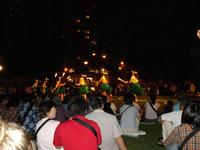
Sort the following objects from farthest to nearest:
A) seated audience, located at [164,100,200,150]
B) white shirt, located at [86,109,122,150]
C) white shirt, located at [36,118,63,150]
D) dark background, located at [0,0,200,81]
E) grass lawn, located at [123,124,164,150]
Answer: dark background, located at [0,0,200,81] < grass lawn, located at [123,124,164,150] < white shirt, located at [86,109,122,150] < white shirt, located at [36,118,63,150] < seated audience, located at [164,100,200,150]

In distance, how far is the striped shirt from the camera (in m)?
5.05

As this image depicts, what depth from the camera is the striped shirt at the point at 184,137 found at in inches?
199

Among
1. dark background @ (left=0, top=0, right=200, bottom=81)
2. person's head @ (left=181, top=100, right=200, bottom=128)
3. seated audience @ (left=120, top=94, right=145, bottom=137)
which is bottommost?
seated audience @ (left=120, top=94, right=145, bottom=137)

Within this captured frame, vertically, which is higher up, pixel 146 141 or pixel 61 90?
pixel 61 90

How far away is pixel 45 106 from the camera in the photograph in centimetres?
668

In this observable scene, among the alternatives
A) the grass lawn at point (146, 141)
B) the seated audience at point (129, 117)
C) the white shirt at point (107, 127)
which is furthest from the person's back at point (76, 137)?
the seated audience at point (129, 117)

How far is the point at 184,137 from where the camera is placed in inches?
204

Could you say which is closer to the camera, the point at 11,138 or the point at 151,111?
the point at 11,138

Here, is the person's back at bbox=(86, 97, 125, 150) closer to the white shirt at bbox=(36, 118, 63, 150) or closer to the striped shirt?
the white shirt at bbox=(36, 118, 63, 150)

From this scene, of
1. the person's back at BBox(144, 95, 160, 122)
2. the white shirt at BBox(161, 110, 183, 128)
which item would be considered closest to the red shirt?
the white shirt at BBox(161, 110, 183, 128)

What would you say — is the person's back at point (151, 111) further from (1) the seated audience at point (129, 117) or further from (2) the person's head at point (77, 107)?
(2) the person's head at point (77, 107)

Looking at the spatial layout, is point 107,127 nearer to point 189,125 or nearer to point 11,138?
point 189,125

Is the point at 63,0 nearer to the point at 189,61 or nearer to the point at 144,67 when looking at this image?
the point at 144,67

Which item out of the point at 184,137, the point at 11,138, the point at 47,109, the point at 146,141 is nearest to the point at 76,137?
the point at 184,137
